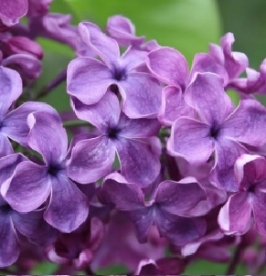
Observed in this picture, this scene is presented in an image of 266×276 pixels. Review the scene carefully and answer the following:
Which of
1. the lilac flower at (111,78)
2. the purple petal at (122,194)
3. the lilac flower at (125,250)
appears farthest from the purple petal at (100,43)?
the lilac flower at (125,250)

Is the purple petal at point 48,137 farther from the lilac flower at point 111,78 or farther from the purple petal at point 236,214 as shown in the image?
the purple petal at point 236,214

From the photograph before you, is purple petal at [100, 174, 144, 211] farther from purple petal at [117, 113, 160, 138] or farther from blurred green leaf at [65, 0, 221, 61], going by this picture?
blurred green leaf at [65, 0, 221, 61]

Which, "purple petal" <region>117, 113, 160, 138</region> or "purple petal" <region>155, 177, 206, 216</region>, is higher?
"purple petal" <region>117, 113, 160, 138</region>

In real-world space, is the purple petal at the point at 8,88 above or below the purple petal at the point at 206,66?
below

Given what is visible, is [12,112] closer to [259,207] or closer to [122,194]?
[122,194]

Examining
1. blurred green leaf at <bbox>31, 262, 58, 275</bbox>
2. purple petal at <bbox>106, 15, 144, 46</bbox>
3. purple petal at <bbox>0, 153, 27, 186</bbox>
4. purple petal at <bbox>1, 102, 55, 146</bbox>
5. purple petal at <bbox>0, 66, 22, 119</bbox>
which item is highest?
purple petal at <bbox>106, 15, 144, 46</bbox>

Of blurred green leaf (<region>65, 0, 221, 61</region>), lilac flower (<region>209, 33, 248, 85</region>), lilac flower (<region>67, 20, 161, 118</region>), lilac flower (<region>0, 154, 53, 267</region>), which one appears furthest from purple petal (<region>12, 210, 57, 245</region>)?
blurred green leaf (<region>65, 0, 221, 61</region>)
